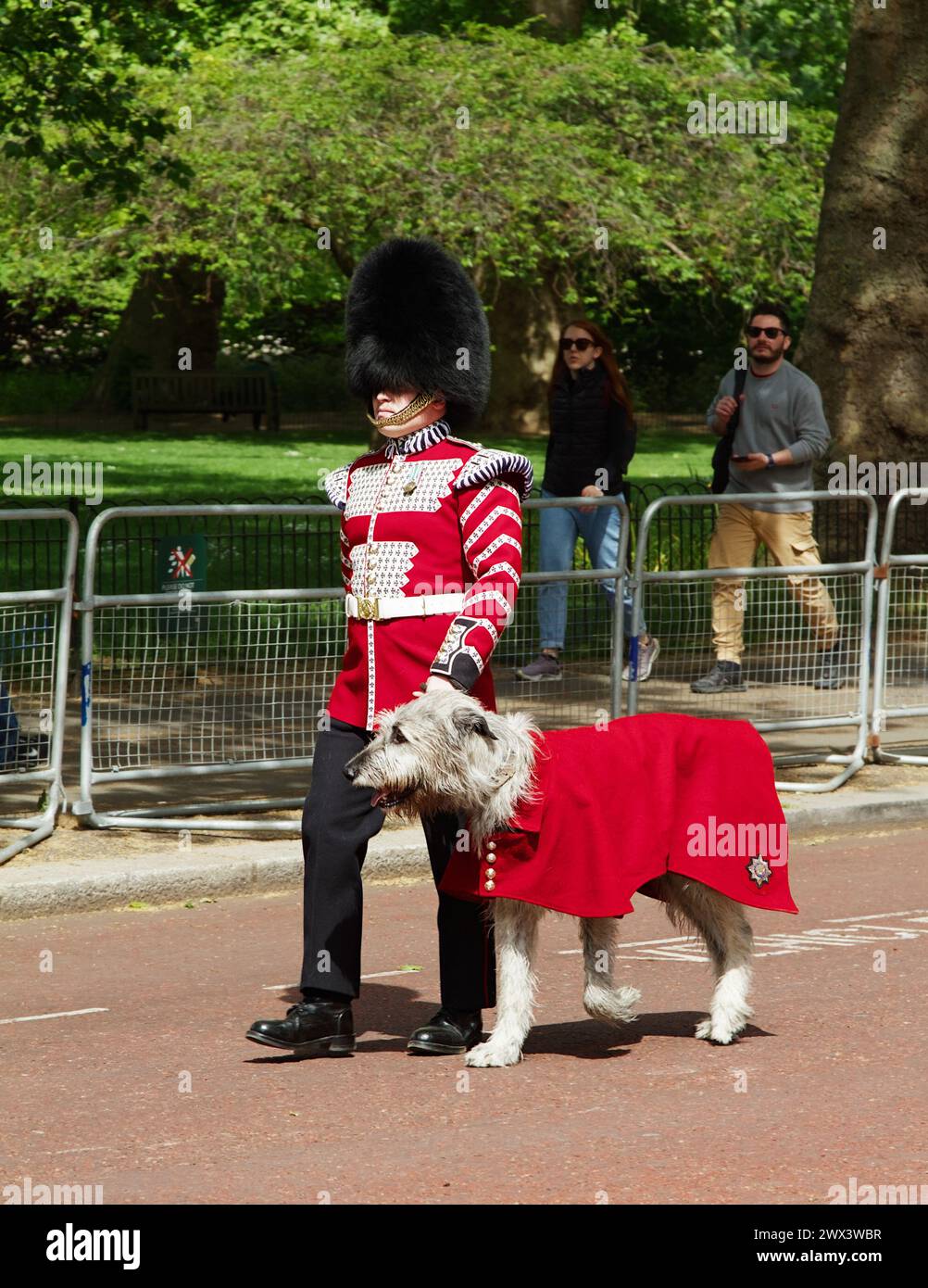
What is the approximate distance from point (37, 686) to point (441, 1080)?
4.00m

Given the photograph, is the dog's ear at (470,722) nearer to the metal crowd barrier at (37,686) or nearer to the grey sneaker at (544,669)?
the metal crowd barrier at (37,686)

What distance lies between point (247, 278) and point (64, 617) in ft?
69.9

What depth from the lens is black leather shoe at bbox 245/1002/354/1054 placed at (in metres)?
6.34

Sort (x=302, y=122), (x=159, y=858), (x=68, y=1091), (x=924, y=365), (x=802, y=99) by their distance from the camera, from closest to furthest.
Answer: (x=68, y=1091) < (x=159, y=858) < (x=924, y=365) < (x=302, y=122) < (x=802, y=99)

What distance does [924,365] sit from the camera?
17984 millimetres

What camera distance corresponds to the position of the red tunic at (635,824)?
20.1 feet

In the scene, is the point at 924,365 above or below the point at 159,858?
above

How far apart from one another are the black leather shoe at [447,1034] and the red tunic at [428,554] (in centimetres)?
98

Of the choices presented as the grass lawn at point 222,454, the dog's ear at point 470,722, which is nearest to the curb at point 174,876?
the dog's ear at point 470,722

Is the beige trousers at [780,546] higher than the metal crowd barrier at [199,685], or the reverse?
the beige trousers at [780,546]

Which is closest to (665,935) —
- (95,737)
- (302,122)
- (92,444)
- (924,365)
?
(95,737)

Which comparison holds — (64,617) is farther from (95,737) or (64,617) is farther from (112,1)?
(112,1)

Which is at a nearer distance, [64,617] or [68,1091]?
[68,1091]

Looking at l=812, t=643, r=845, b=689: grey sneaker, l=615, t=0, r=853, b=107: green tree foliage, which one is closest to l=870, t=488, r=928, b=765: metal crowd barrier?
l=812, t=643, r=845, b=689: grey sneaker
